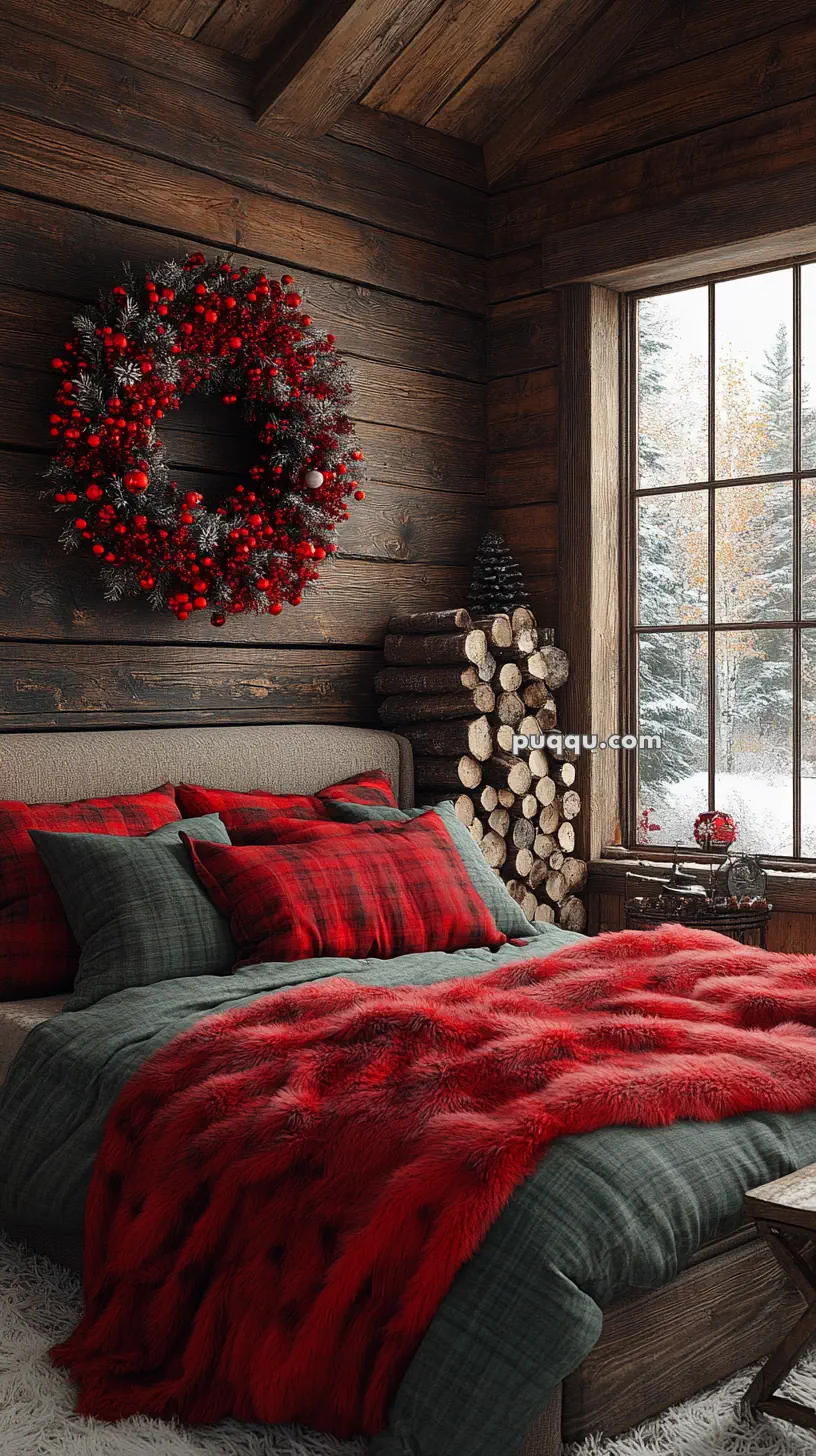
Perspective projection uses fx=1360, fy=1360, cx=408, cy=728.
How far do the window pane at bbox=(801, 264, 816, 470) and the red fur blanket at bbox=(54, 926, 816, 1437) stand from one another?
2043mm

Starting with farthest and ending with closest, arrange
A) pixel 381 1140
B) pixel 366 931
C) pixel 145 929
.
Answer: pixel 366 931
pixel 145 929
pixel 381 1140

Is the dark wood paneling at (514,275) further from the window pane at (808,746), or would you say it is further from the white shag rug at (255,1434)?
the white shag rug at (255,1434)

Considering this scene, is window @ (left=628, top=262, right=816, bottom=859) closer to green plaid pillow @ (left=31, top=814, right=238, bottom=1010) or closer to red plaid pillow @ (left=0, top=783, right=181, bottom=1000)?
green plaid pillow @ (left=31, top=814, right=238, bottom=1010)

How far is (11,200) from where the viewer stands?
3395 millimetres

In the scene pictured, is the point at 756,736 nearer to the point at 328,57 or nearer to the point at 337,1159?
the point at 328,57

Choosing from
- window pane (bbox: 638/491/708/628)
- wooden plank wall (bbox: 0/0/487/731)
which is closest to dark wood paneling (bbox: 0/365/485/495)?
wooden plank wall (bbox: 0/0/487/731)

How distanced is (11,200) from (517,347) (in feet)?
5.97

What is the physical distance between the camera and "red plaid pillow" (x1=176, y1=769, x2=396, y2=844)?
339 cm

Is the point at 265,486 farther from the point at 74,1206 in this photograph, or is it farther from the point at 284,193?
the point at 74,1206

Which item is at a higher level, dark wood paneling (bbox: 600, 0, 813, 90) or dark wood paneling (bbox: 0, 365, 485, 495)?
dark wood paneling (bbox: 600, 0, 813, 90)

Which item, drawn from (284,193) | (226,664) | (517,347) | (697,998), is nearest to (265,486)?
(226,664)

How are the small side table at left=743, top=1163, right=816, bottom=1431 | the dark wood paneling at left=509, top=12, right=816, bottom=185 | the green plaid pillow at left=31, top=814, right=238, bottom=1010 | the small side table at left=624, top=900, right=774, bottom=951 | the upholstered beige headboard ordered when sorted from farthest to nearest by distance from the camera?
1. the dark wood paneling at left=509, top=12, right=816, bottom=185
2. the small side table at left=624, top=900, right=774, bottom=951
3. the upholstered beige headboard
4. the green plaid pillow at left=31, top=814, right=238, bottom=1010
5. the small side table at left=743, top=1163, right=816, bottom=1431

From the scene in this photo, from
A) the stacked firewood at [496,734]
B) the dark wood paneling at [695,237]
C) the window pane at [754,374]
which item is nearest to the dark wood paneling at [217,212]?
the dark wood paneling at [695,237]

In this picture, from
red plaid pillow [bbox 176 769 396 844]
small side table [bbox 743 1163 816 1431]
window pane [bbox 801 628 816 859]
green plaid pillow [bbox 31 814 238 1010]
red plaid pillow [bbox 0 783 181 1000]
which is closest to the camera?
small side table [bbox 743 1163 816 1431]
